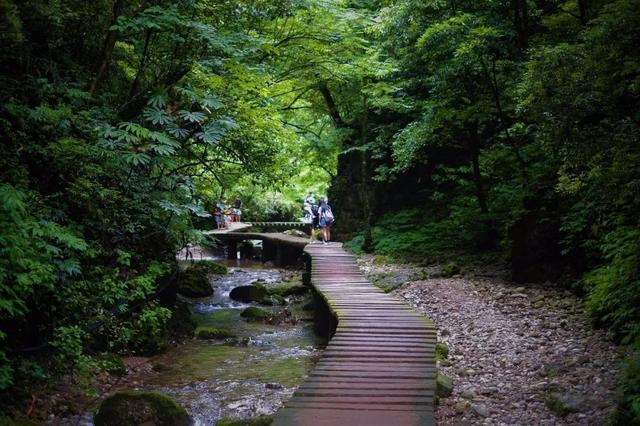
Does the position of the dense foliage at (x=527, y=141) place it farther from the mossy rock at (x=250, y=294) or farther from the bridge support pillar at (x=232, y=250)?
the bridge support pillar at (x=232, y=250)

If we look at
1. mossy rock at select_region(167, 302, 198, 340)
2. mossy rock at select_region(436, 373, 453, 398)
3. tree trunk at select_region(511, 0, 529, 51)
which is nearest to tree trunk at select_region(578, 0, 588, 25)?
tree trunk at select_region(511, 0, 529, 51)

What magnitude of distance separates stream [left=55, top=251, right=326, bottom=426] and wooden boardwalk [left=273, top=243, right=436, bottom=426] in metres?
1.14

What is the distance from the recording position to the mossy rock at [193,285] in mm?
13812

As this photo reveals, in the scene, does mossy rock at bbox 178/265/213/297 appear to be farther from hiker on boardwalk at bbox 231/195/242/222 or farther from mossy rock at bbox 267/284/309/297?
hiker on boardwalk at bbox 231/195/242/222

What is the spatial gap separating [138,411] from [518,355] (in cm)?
447

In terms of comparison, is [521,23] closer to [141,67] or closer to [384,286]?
[384,286]

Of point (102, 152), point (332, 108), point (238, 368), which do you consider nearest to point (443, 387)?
point (238, 368)

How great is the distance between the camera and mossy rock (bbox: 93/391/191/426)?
18.1 feet

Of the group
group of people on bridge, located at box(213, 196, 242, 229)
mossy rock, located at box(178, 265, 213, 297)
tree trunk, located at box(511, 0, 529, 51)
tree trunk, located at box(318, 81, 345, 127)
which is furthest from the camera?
group of people on bridge, located at box(213, 196, 242, 229)

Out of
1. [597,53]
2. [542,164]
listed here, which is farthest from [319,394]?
[542,164]

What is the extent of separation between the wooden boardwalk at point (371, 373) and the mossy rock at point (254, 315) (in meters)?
3.01

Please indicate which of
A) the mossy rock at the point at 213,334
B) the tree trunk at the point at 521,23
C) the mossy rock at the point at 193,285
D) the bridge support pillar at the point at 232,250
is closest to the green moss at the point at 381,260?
the mossy rock at the point at 213,334

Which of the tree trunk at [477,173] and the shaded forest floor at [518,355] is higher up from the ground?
the tree trunk at [477,173]

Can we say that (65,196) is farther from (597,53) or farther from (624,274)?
(624,274)
